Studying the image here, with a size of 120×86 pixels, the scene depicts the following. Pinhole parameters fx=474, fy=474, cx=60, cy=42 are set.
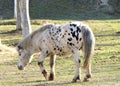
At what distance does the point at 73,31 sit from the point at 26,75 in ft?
9.37

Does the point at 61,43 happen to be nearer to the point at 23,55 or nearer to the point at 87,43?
the point at 87,43

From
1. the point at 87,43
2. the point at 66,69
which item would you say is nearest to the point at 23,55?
the point at 87,43

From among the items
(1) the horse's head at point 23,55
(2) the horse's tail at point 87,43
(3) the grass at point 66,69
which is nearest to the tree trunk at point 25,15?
(3) the grass at point 66,69

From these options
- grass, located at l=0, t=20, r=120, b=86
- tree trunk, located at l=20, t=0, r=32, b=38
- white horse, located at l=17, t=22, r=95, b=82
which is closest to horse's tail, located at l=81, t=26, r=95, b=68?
white horse, located at l=17, t=22, r=95, b=82

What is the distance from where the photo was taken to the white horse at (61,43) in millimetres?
12945

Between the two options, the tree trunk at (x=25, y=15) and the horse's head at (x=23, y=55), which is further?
the tree trunk at (x=25, y=15)

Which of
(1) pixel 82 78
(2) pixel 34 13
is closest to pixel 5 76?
(1) pixel 82 78

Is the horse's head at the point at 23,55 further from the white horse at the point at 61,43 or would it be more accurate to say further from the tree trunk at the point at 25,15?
the tree trunk at the point at 25,15

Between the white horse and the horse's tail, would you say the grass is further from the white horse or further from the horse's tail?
the horse's tail

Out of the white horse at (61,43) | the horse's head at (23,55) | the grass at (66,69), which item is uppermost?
the white horse at (61,43)

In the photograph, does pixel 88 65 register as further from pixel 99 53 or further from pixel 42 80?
pixel 99 53

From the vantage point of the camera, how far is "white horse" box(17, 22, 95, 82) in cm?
1295

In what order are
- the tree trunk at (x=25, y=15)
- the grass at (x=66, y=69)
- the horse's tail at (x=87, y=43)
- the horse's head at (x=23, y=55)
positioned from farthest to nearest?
1. the tree trunk at (x=25, y=15)
2. the horse's head at (x=23, y=55)
3. the grass at (x=66, y=69)
4. the horse's tail at (x=87, y=43)

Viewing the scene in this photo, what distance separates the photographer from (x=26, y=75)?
15117 mm
